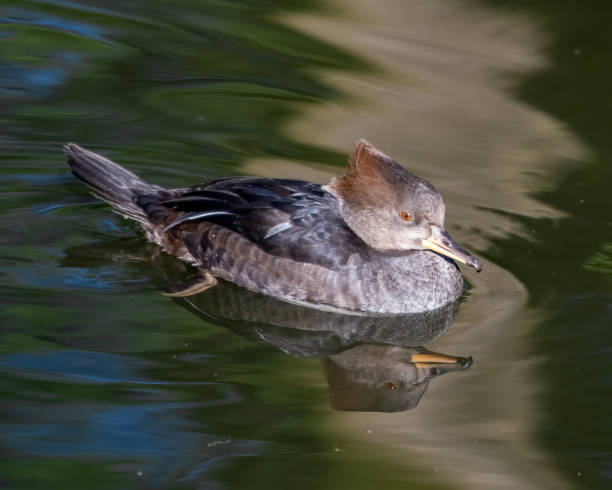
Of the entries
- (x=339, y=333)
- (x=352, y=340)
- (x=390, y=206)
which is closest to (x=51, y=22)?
(x=390, y=206)

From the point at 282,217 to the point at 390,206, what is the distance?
0.78 meters

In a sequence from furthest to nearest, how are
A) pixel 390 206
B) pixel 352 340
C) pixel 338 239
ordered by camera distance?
1. pixel 338 239
2. pixel 390 206
3. pixel 352 340

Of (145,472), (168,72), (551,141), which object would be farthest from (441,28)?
(145,472)

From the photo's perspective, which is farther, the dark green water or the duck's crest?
the duck's crest

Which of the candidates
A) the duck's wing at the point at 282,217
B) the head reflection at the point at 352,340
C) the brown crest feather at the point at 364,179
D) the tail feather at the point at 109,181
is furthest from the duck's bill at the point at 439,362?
the tail feather at the point at 109,181

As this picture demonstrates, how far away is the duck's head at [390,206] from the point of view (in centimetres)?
721

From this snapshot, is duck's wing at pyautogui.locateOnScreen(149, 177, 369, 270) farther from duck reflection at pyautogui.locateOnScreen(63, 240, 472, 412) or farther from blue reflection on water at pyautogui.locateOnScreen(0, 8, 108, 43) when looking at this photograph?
blue reflection on water at pyautogui.locateOnScreen(0, 8, 108, 43)

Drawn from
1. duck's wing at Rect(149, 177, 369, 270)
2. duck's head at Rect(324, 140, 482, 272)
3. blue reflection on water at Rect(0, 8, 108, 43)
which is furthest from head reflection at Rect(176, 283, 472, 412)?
blue reflection on water at Rect(0, 8, 108, 43)

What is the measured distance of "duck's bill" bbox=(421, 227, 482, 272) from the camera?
23.3 ft

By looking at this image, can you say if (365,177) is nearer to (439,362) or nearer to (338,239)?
(338,239)

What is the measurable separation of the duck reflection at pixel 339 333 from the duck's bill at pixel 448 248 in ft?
1.63

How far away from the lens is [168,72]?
10.7 metres

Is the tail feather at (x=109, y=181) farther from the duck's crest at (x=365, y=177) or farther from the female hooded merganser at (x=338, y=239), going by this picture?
the duck's crest at (x=365, y=177)

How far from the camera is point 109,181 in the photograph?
8109 mm
